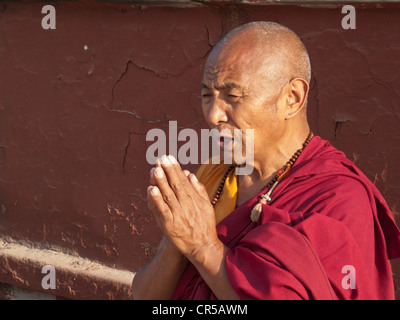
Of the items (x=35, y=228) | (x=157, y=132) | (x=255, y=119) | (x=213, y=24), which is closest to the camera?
(x=255, y=119)

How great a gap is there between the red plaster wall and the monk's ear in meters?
0.98

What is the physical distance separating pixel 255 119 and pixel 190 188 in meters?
0.35

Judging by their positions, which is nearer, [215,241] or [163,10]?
[215,241]

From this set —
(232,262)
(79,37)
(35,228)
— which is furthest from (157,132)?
(232,262)

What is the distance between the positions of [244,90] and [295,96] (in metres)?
0.21

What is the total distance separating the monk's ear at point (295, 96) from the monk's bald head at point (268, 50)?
0.08 feet

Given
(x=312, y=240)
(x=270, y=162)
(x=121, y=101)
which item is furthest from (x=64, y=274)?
(x=312, y=240)

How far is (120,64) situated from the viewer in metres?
3.79

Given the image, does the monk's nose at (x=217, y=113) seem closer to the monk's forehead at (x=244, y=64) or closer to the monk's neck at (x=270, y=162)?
the monk's forehead at (x=244, y=64)

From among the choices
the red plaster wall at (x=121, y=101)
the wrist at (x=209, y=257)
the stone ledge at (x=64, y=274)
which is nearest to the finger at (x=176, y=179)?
the wrist at (x=209, y=257)

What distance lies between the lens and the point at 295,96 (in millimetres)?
2199

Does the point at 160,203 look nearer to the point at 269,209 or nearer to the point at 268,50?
the point at 269,209

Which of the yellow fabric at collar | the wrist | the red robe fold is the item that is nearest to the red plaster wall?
the yellow fabric at collar
